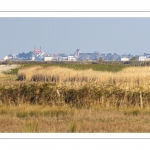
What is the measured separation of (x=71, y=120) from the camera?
1339cm

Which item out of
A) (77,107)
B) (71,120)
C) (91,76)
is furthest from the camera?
(91,76)

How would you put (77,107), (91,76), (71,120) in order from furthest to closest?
(91,76) < (77,107) < (71,120)

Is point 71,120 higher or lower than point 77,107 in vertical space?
higher

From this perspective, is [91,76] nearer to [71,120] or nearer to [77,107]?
[77,107]

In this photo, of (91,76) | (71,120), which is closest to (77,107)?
(71,120)

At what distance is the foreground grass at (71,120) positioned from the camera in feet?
38.5

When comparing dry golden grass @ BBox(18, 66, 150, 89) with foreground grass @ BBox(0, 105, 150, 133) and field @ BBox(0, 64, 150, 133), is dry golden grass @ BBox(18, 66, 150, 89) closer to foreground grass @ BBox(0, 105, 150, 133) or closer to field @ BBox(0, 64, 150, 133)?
field @ BBox(0, 64, 150, 133)

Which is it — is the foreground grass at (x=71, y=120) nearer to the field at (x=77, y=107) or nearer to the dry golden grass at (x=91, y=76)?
the field at (x=77, y=107)

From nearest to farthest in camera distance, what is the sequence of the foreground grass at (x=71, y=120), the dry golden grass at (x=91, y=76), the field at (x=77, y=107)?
the foreground grass at (x=71, y=120) → the field at (x=77, y=107) → the dry golden grass at (x=91, y=76)

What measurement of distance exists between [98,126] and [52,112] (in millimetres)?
3533

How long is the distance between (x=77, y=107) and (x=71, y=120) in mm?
4490

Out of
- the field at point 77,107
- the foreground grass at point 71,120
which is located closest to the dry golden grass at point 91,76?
the field at point 77,107
